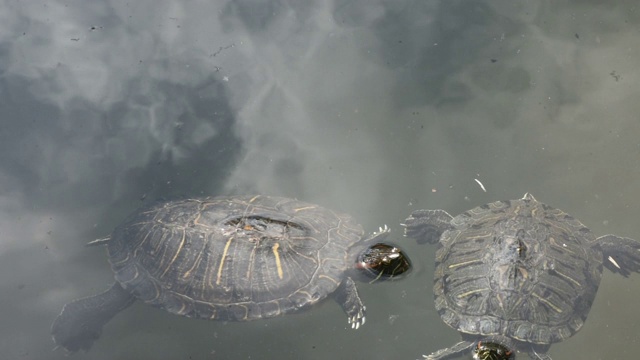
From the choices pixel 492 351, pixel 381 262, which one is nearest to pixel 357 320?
pixel 381 262

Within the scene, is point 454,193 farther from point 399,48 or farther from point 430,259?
point 399,48

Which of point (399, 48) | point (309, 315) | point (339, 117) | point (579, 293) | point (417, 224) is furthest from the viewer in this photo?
point (399, 48)

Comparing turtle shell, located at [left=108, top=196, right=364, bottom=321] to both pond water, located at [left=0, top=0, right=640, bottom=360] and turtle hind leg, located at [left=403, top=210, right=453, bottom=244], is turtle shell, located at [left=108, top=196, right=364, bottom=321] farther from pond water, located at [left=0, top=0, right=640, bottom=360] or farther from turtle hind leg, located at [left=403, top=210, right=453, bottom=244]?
turtle hind leg, located at [left=403, top=210, right=453, bottom=244]

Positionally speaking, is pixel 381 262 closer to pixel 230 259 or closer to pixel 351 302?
pixel 351 302

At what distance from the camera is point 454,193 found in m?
5.11

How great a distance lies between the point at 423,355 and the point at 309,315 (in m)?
0.93

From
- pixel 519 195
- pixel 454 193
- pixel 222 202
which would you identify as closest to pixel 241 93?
pixel 222 202

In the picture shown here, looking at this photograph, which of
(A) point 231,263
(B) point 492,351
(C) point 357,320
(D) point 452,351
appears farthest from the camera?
(C) point 357,320

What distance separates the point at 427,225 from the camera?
486 cm

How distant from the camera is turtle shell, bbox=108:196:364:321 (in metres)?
4.28

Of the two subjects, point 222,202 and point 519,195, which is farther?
point 519,195

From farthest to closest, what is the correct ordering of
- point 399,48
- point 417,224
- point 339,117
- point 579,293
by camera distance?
point 399,48 < point 339,117 < point 417,224 < point 579,293

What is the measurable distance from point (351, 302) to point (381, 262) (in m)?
0.39

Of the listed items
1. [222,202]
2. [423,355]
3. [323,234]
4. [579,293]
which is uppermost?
[222,202]
